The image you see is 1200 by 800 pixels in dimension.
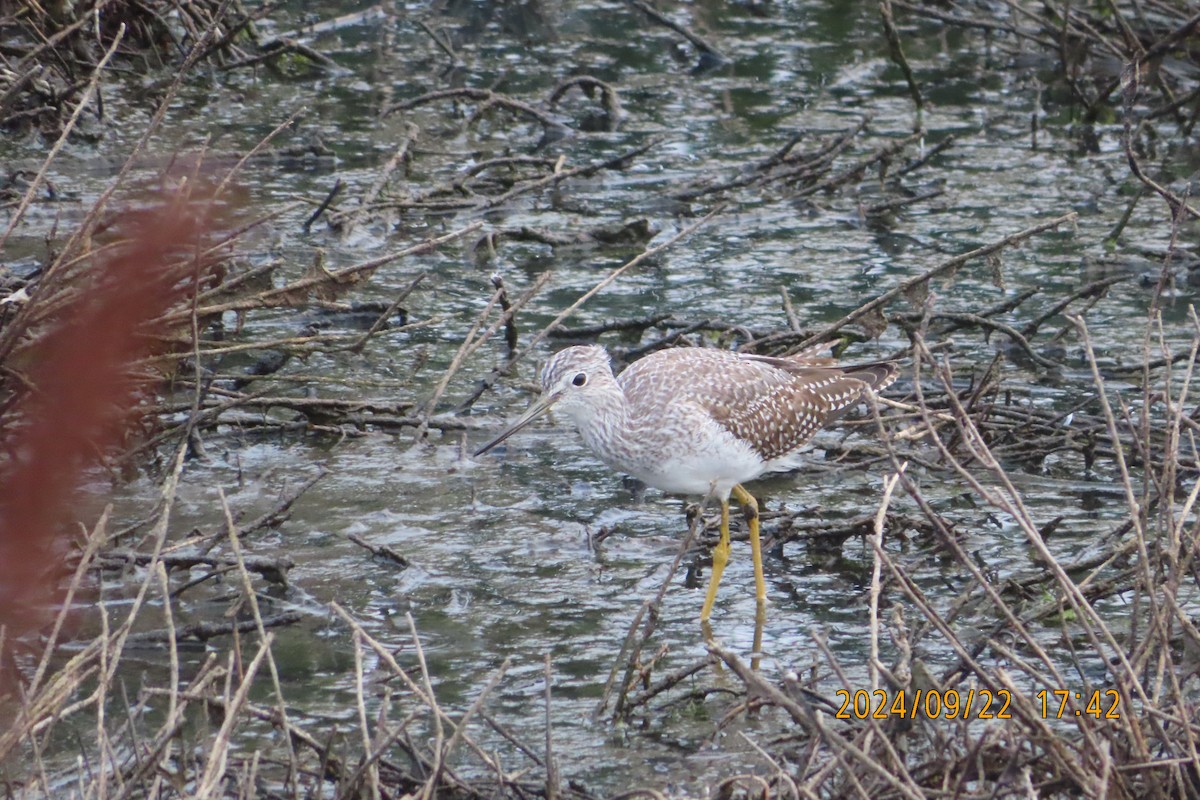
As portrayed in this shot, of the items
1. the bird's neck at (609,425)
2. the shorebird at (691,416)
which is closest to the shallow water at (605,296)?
the shorebird at (691,416)

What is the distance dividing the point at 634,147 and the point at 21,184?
3.92 meters

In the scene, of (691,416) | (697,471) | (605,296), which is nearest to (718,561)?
(697,471)

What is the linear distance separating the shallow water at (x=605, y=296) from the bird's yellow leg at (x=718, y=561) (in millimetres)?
73

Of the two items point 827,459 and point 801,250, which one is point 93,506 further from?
point 801,250

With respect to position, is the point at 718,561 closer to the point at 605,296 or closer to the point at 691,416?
the point at 691,416

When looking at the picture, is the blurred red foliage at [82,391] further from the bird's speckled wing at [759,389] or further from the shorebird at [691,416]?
the bird's speckled wing at [759,389]

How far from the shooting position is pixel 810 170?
939 centimetres

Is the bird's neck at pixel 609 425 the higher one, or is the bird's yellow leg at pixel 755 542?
the bird's neck at pixel 609 425

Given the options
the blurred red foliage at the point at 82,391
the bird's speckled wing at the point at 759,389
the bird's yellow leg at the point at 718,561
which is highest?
the blurred red foliage at the point at 82,391

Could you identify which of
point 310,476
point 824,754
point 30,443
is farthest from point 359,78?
point 30,443

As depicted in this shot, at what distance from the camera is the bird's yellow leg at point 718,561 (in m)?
5.44

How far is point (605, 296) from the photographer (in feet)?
27.0

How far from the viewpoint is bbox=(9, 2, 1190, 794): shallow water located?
5.15m

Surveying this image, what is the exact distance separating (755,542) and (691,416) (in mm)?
512
